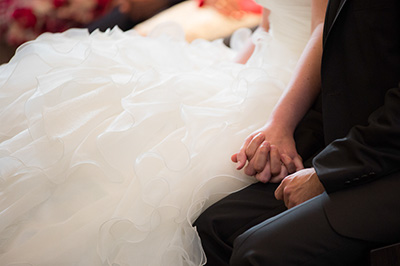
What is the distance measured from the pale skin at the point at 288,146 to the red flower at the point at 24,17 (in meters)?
2.24

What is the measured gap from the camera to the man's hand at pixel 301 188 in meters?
0.82

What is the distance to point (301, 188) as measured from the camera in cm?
83

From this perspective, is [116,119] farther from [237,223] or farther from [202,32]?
[202,32]

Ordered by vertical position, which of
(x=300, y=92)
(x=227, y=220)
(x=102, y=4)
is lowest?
(x=102, y=4)

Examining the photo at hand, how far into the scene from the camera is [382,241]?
2.33 feet

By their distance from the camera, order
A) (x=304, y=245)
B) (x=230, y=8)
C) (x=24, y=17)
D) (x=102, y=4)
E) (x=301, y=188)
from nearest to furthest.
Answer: (x=304, y=245) < (x=301, y=188) < (x=230, y=8) < (x=24, y=17) < (x=102, y=4)

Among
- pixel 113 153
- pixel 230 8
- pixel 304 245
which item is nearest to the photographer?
pixel 304 245

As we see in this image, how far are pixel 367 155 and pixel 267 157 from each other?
243mm

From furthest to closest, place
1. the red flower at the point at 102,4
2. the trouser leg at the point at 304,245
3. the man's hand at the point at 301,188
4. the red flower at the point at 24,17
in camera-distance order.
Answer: the red flower at the point at 102,4
the red flower at the point at 24,17
the man's hand at the point at 301,188
the trouser leg at the point at 304,245

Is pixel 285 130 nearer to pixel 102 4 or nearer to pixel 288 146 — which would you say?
pixel 288 146

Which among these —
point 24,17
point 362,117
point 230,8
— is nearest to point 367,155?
point 362,117

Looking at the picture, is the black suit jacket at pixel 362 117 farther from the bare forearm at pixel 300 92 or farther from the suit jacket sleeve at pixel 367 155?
the bare forearm at pixel 300 92

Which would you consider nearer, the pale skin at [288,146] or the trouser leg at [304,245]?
the trouser leg at [304,245]

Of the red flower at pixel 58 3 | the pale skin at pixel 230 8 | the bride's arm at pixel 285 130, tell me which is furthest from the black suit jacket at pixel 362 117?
the red flower at pixel 58 3
